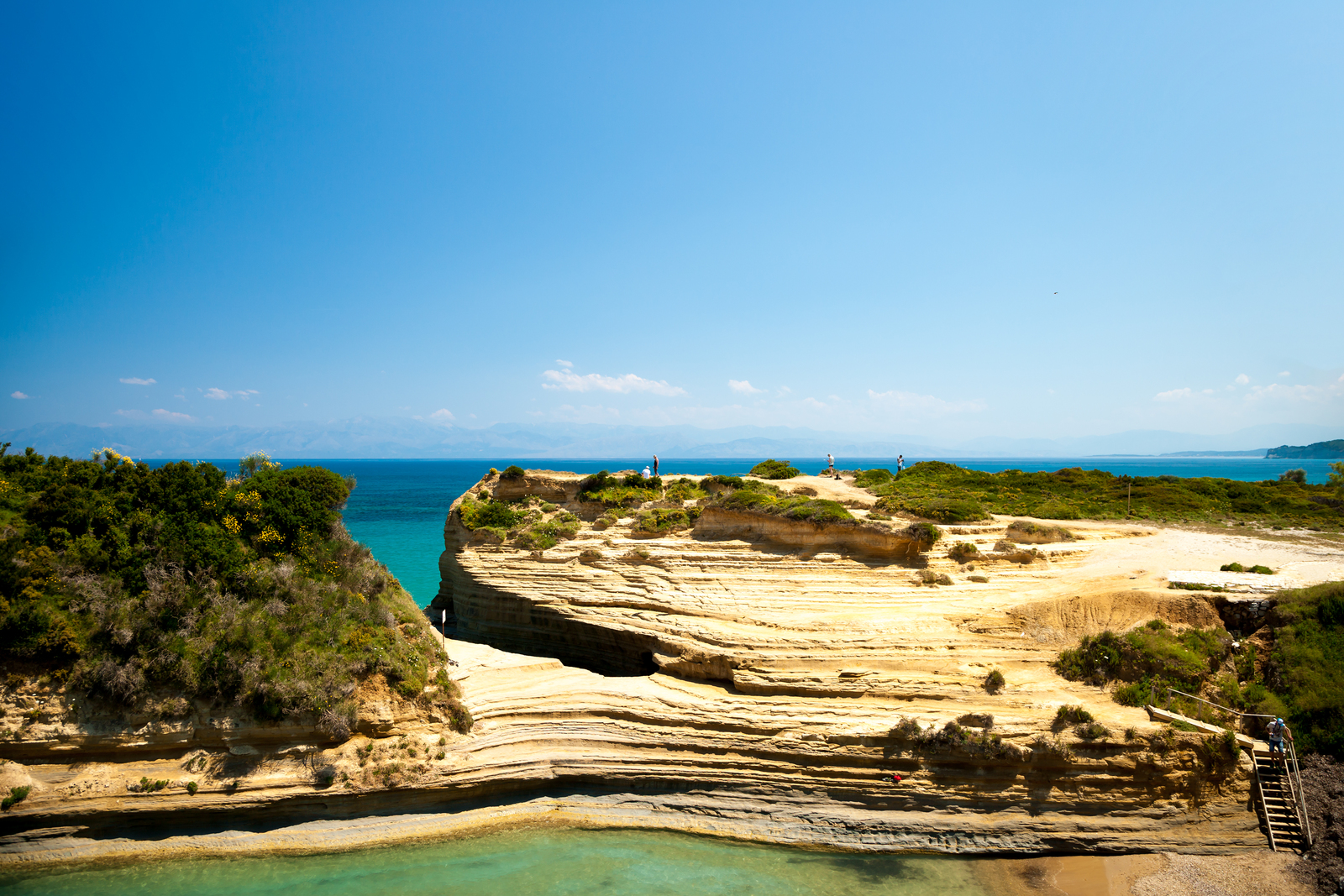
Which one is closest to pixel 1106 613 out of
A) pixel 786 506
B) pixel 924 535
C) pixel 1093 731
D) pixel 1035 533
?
pixel 1093 731

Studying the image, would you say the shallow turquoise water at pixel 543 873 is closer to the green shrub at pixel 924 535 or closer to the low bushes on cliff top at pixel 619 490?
the green shrub at pixel 924 535

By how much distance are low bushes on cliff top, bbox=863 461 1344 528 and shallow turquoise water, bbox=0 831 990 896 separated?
51.5 ft

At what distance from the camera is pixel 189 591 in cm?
1506

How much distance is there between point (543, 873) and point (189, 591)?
11.3 meters

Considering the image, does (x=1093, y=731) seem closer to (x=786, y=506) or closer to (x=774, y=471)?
(x=786, y=506)

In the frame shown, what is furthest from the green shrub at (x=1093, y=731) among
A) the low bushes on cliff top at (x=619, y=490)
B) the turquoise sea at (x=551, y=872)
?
the low bushes on cliff top at (x=619, y=490)

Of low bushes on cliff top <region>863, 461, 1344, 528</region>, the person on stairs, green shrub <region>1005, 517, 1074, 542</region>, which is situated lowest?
the person on stairs

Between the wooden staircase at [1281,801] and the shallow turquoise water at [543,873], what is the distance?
7169 mm

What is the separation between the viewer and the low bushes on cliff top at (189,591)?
45.7ft

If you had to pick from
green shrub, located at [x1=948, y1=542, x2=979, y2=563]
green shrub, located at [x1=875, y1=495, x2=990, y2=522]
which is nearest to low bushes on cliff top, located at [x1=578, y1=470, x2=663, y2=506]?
green shrub, located at [x1=875, y1=495, x2=990, y2=522]

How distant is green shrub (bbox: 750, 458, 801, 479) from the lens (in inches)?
1485

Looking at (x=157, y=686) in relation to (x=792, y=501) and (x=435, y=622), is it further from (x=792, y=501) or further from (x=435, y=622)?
(x=792, y=501)

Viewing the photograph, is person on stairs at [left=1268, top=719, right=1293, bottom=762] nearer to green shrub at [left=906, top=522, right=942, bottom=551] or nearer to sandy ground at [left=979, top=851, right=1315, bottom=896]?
sandy ground at [left=979, top=851, right=1315, bottom=896]

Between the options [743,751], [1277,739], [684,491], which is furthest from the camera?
[684,491]
